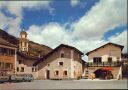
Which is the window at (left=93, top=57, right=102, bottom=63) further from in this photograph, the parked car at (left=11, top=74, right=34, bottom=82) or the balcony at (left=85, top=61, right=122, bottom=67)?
the parked car at (left=11, top=74, right=34, bottom=82)

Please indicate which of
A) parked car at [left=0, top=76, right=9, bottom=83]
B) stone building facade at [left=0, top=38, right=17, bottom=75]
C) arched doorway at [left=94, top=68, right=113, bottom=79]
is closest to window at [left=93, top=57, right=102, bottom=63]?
arched doorway at [left=94, top=68, right=113, bottom=79]

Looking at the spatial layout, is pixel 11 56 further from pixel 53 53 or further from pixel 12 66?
pixel 53 53

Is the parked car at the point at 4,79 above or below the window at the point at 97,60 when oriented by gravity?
below

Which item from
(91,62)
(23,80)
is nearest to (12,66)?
(23,80)

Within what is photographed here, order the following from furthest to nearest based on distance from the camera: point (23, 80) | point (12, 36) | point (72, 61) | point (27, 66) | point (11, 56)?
point (12, 36) < point (27, 66) < point (72, 61) < point (11, 56) < point (23, 80)

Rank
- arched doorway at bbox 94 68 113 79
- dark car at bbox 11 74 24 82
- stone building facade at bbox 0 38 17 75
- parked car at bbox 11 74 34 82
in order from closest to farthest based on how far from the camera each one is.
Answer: dark car at bbox 11 74 24 82
parked car at bbox 11 74 34 82
stone building facade at bbox 0 38 17 75
arched doorway at bbox 94 68 113 79

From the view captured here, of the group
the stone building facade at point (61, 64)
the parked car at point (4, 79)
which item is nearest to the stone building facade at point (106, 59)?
the stone building facade at point (61, 64)

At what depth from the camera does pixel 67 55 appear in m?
60.2

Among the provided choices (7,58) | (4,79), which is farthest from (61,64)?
(4,79)

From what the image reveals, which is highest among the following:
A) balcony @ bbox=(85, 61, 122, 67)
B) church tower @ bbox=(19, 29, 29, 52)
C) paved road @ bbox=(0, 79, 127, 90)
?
church tower @ bbox=(19, 29, 29, 52)

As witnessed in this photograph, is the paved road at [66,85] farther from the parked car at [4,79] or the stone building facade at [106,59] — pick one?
the stone building facade at [106,59]

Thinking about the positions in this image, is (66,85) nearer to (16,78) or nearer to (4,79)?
(4,79)

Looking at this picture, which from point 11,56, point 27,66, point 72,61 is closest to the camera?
point 11,56

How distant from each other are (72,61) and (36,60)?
35.5ft
